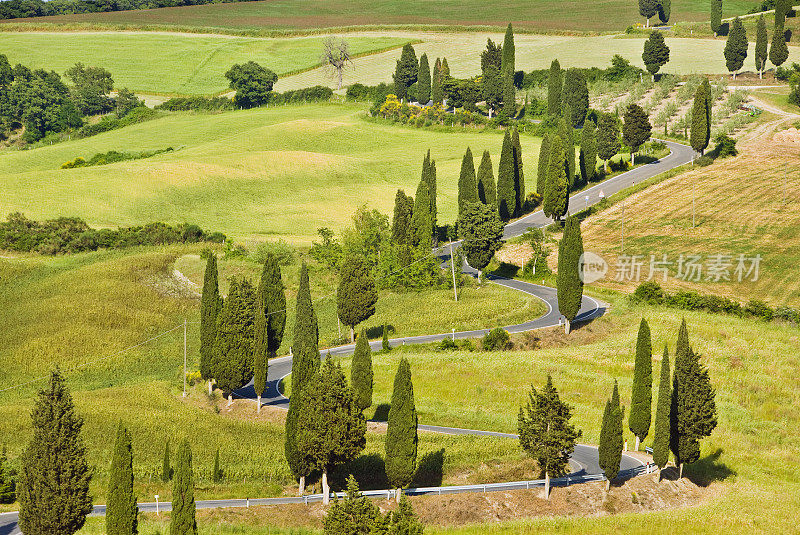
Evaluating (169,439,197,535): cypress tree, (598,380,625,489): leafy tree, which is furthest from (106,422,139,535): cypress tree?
(598,380,625,489): leafy tree

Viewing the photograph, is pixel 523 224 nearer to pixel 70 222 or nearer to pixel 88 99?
pixel 70 222

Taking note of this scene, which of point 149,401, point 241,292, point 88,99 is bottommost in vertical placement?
point 149,401

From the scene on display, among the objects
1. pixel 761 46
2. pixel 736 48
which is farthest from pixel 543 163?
pixel 761 46

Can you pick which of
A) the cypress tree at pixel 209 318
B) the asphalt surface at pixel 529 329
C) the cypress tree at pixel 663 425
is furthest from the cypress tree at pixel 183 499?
the cypress tree at pixel 209 318

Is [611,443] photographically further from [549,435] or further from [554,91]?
[554,91]

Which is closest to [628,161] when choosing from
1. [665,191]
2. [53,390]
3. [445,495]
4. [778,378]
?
[665,191]

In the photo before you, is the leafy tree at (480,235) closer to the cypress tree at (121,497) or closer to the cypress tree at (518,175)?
the cypress tree at (518,175)
